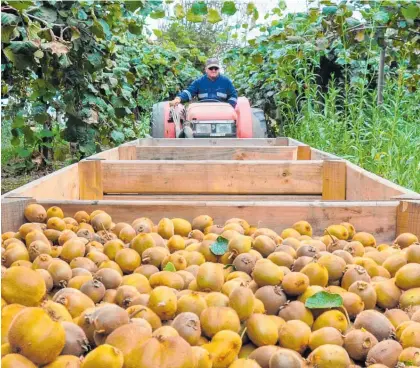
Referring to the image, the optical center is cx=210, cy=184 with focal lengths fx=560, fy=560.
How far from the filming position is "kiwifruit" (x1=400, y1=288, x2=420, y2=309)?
1620 mm

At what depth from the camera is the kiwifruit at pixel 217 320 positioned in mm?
1365

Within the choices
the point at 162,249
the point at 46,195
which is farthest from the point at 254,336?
the point at 46,195

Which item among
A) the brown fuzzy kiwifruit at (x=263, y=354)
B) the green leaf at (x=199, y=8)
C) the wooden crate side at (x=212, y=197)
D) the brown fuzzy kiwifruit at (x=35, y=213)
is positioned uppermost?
the green leaf at (x=199, y=8)

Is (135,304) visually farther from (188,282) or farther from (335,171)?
(335,171)

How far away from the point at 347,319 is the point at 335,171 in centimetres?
201

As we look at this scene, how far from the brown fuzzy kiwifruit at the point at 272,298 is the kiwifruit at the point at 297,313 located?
29 mm

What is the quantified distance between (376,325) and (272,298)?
0.28 meters

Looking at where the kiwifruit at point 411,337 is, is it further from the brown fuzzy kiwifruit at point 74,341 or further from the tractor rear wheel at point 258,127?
the tractor rear wheel at point 258,127

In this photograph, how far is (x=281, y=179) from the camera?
3471 mm

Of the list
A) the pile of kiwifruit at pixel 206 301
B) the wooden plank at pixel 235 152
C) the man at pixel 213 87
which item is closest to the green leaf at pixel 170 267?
the pile of kiwifruit at pixel 206 301

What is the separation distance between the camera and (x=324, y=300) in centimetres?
151

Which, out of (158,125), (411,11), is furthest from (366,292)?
(158,125)

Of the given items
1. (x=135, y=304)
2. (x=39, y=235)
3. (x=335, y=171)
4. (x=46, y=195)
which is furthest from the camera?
(x=335, y=171)

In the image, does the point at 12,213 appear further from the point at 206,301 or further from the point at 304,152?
the point at 304,152
